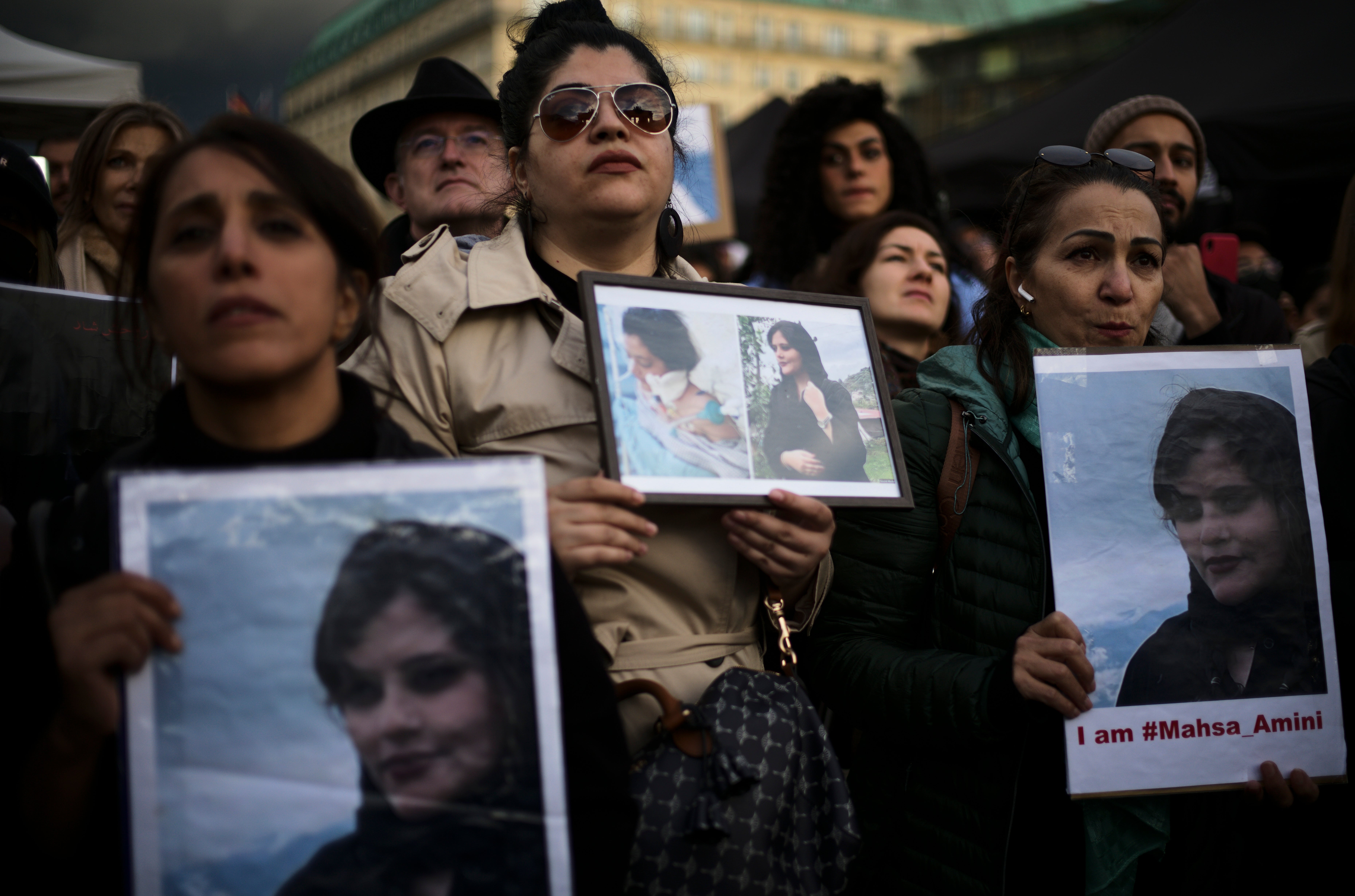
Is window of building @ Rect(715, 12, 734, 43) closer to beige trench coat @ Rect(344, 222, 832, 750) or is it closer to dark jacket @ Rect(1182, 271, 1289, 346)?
dark jacket @ Rect(1182, 271, 1289, 346)

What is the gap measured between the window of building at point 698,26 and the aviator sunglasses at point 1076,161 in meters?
65.9

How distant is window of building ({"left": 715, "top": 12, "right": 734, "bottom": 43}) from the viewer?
214 ft

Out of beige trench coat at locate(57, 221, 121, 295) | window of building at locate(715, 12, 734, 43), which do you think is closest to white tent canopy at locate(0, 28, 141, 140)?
beige trench coat at locate(57, 221, 121, 295)

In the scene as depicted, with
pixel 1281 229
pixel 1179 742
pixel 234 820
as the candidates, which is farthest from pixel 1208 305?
pixel 1281 229

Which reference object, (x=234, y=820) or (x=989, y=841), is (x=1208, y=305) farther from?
(x=234, y=820)

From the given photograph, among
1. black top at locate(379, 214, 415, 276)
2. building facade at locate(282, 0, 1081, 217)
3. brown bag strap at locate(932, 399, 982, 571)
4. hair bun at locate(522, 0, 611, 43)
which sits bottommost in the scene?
brown bag strap at locate(932, 399, 982, 571)

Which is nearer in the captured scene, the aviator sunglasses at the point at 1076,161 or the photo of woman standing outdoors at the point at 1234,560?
the photo of woman standing outdoors at the point at 1234,560

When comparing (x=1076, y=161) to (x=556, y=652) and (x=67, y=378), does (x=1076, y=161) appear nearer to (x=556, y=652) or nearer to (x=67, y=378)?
(x=556, y=652)

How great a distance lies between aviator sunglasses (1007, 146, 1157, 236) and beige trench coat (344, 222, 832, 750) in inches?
48.3

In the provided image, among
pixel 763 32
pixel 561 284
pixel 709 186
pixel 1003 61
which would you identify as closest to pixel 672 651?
pixel 561 284

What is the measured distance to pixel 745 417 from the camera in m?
1.96

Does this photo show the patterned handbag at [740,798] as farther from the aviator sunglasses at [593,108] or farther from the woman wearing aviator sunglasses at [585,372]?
the aviator sunglasses at [593,108]

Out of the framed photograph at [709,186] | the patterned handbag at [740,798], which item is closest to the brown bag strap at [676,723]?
the patterned handbag at [740,798]

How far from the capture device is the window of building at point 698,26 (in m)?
64.1
